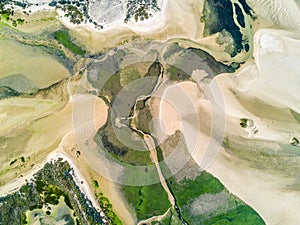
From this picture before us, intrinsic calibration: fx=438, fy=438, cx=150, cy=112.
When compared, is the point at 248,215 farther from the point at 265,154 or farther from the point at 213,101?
the point at 213,101

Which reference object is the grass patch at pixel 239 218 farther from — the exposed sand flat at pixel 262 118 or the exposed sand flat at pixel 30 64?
the exposed sand flat at pixel 30 64

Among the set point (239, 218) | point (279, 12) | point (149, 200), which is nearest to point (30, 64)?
point (149, 200)

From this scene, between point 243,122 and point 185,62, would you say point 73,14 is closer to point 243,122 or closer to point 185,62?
point 185,62

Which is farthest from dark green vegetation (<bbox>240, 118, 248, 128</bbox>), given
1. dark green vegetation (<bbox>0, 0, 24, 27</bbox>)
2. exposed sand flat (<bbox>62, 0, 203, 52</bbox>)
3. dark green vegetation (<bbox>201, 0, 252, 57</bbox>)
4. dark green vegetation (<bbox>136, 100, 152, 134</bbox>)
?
dark green vegetation (<bbox>0, 0, 24, 27</bbox>)

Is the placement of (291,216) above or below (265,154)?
below

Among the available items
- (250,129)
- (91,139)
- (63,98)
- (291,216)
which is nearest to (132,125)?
(91,139)

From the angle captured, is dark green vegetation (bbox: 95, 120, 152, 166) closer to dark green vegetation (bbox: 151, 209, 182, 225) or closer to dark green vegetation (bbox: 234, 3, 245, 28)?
dark green vegetation (bbox: 151, 209, 182, 225)
